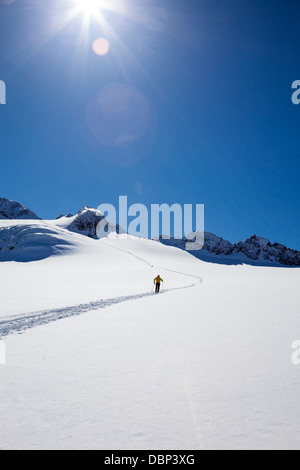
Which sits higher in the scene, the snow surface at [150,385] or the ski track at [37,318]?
the ski track at [37,318]

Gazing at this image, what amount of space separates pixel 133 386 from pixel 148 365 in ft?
3.33

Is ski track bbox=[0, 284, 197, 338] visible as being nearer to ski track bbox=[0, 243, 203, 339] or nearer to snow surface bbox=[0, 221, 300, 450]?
ski track bbox=[0, 243, 203, 339]

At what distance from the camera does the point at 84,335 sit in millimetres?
7926

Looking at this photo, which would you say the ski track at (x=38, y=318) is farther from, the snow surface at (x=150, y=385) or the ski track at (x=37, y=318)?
the snow surface at (x=150, y=385)

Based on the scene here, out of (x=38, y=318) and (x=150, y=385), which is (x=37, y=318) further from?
(x=150, y=385)

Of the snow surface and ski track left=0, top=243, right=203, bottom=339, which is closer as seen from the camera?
the snow surface

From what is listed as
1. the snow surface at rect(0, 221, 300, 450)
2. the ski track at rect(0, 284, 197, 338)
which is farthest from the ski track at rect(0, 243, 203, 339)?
the snow surface at rect(0, 221, 300, 450)

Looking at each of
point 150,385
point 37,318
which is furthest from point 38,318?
point 150,385

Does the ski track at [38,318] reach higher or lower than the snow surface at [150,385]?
higher

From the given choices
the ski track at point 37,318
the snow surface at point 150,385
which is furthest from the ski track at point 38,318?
the snow surface at point 150,385

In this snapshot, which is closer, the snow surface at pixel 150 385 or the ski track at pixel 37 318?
the snow surface at pixel 150 385

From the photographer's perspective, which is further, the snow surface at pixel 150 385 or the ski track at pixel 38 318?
the ski track at pixel 38 318

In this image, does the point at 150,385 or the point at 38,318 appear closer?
the point at 150,385
